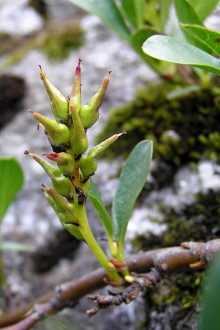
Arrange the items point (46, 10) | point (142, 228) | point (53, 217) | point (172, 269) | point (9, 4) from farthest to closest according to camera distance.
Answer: point (9, 4), point (46, 10), point (53, 217), point (142, 228), point (172, 269)

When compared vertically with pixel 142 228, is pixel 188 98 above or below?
above

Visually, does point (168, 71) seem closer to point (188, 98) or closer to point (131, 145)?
point (188, 98)

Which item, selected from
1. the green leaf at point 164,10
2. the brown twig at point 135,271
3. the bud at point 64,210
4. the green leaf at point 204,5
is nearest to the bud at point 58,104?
the bud at point 64,210

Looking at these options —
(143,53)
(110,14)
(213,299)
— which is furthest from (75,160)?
(110,14)

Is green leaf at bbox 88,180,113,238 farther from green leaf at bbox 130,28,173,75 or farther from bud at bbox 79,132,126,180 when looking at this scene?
green leaf at bbox 130,28,173,75

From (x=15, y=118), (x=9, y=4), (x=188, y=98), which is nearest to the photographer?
(x=188, y=98)

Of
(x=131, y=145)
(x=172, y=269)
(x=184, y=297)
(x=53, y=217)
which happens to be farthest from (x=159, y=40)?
(x=53, y=217)

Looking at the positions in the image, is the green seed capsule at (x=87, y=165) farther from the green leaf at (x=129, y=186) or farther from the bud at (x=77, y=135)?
the green leaf at (x=129, y=186)
